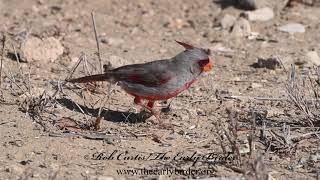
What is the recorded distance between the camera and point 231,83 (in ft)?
25.2

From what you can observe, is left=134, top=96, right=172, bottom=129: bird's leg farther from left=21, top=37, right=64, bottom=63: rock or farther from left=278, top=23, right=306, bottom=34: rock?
left=278, top=23, right=306, bottom=34: rock

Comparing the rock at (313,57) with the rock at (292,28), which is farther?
the rock at (292,28)

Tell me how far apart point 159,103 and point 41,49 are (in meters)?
1.61

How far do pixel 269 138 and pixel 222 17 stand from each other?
A: 3967mm

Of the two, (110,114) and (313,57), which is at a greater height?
(313,57)

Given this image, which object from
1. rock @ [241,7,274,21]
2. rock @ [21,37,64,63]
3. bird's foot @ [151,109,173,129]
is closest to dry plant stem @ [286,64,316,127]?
bird's foot @ [151,109,173,129]

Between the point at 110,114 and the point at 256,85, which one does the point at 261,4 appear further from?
the point at 110,114

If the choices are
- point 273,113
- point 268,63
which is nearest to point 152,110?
point 273,113

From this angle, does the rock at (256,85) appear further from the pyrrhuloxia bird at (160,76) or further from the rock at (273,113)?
the pyrrhuloxia bird at (160,76)

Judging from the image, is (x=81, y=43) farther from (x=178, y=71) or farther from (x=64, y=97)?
(x=178, y=71)

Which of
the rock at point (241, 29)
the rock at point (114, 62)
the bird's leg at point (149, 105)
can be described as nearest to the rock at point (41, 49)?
the rock at point (114, 62)

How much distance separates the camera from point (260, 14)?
9.66 m

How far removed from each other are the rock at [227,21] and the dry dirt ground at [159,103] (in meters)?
0.13

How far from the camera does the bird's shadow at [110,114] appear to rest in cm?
640
